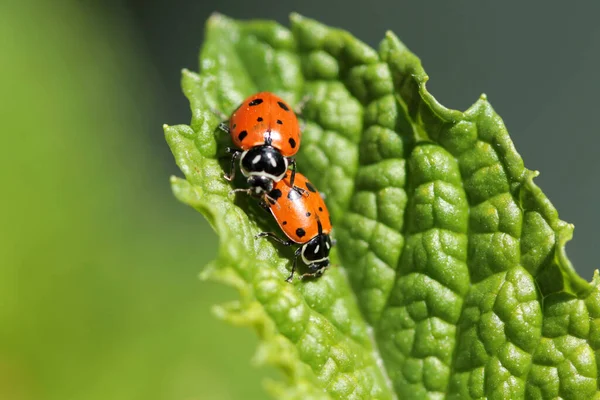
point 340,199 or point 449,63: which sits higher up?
point 449,63

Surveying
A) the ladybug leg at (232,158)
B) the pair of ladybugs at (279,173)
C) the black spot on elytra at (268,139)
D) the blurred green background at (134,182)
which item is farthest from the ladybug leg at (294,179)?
the blurred green background at (134,182)

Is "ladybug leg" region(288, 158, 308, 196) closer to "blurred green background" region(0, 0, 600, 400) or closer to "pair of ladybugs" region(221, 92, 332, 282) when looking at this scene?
"pair of ladybugs" region(221, 92, 332, 282)

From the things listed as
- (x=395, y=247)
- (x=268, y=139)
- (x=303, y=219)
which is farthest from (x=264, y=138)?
(x=395, y=247)

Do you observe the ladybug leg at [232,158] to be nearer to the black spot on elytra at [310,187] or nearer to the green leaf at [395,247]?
the green leaf at [395,247]

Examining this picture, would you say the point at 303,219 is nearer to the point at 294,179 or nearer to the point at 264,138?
the point at 294,179

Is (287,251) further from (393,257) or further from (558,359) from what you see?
(558,359)

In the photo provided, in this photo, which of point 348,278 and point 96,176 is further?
point 96,176

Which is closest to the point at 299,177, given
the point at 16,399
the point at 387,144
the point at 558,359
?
the point at 387,144
